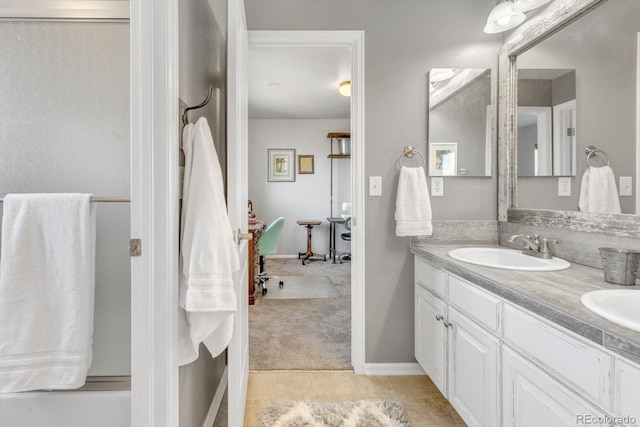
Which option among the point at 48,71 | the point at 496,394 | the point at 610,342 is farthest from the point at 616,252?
the point at 48,71

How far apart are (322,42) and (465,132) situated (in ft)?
3.50

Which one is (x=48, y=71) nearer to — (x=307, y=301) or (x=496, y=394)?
(x=496, y=394)

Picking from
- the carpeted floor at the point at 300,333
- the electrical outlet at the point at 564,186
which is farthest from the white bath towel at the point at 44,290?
the electrical outlet at the point at 564,186

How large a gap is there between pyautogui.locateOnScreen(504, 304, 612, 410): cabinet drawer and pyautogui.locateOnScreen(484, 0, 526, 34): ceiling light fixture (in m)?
1.52

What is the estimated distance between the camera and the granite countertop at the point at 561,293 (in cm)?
70

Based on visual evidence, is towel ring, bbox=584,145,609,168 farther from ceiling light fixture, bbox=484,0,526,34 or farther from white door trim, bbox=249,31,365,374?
white door trim, bbox=249,31,365,374

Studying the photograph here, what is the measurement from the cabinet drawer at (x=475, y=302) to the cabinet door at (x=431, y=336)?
163 mm

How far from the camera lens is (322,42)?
77.5 inches

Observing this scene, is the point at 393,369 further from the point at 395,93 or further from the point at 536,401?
the point at 395,93

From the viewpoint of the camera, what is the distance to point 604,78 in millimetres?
1302

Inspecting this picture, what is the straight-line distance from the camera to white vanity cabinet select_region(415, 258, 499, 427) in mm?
1195

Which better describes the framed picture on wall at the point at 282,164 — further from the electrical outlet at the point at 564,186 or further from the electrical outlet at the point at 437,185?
the electrical outlet at the point at 564,186

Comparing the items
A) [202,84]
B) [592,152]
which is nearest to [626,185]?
[592,152]

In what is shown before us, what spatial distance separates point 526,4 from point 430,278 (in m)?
1.49
